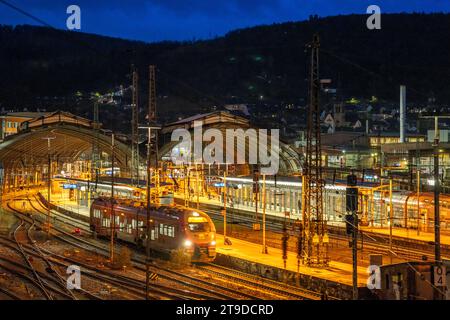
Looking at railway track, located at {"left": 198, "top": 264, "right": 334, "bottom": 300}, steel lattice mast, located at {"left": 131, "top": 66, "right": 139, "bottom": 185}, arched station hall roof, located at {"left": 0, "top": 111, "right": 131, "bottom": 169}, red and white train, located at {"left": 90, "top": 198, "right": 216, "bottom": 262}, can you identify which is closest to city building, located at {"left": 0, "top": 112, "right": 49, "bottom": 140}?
arched station hall roof, located at {"left": 0, "top": 111, "right": 131, "bottom": 169}

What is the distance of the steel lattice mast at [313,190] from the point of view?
20.0m

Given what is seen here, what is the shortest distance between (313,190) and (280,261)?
2.83 meters

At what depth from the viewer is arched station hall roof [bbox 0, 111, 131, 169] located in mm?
46031

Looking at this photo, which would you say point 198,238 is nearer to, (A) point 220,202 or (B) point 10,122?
(A) point 220,202

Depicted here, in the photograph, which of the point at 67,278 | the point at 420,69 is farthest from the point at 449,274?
the point at 420,69

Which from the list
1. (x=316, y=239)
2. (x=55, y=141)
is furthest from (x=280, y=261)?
(x=55, y=141)

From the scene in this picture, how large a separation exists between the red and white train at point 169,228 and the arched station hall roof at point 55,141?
789 inches

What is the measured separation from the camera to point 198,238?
21.2m

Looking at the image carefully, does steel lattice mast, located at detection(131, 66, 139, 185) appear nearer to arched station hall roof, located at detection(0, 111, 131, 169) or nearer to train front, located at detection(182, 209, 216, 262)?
arched station hall roof, located at detection(0, 111, 131, 169)

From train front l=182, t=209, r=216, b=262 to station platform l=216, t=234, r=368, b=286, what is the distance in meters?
1.03

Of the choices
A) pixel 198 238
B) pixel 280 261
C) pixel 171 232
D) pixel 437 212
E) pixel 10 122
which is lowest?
pixel 280 261

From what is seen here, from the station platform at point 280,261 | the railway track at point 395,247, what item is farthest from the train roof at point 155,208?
the railway track at point 395,247

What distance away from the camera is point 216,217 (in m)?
36.7
